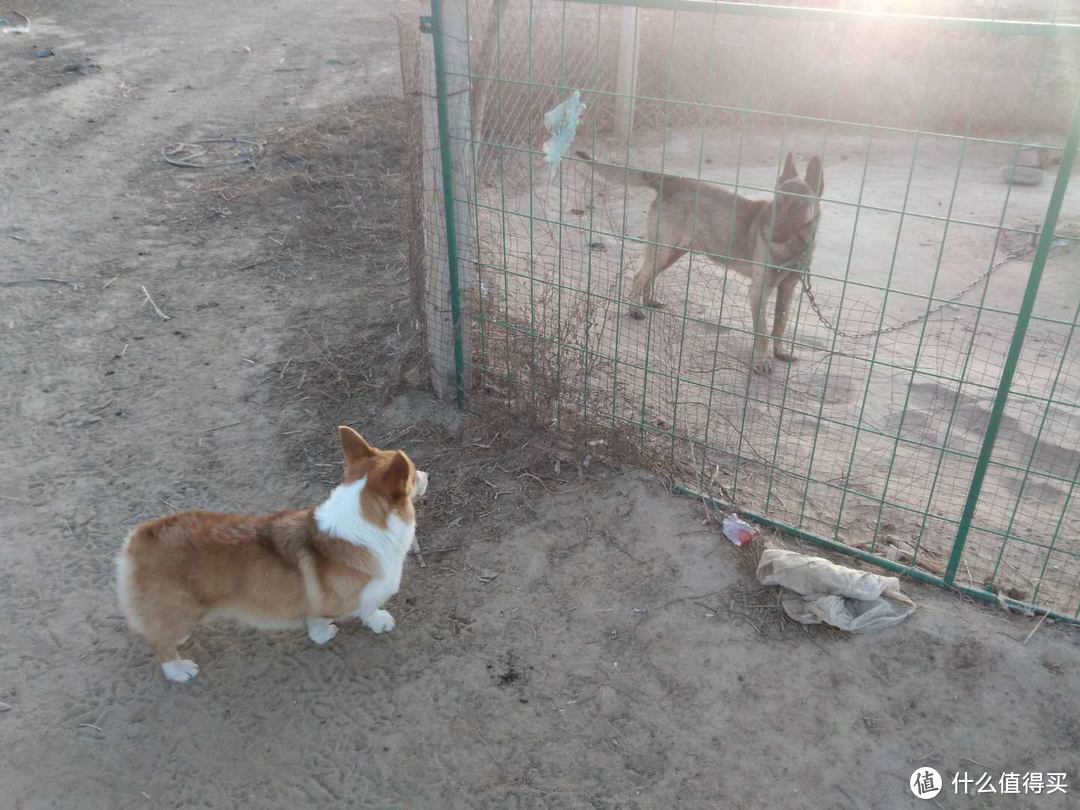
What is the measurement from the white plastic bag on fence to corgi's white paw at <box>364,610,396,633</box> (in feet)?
5.23

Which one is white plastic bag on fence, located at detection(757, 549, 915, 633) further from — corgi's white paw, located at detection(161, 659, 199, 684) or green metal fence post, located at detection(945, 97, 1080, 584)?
corgi's white paw, located at detection(161, 659, 199, 684)

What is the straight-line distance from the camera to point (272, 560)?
9.71 feet

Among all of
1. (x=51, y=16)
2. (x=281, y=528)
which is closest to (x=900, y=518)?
(x=281, y=528)

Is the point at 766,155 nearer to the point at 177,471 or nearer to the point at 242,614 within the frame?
the point at 177,471

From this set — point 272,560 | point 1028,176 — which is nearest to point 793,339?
point 272,560

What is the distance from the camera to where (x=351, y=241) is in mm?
7012

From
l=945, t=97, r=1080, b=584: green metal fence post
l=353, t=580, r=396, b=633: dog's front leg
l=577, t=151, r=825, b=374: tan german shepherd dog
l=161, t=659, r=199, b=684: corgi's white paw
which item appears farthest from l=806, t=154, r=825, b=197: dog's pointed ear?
l=161, t=659, r=199, b=684: corgi's white paw

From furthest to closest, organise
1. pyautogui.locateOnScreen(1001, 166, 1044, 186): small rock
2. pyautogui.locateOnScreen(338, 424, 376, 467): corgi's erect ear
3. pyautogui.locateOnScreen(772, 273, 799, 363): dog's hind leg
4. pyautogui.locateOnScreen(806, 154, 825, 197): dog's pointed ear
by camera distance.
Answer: pyautogui.locateOnScreen(1001, 166, 1044, 186): small rock < pyautogui.locateOnScreen(772, 273, 799, 363): dog's hind leg < pyautogui.locateOnScreen(806, 154, 825, 197): dog's pointed ear < pyautogui.locateOnScreen(338, 424, 376, 467): corgi's erect ear

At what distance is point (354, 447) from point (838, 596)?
78.9 inches

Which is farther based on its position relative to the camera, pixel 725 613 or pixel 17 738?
pixel 725 613

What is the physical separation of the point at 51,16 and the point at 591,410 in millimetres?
13024

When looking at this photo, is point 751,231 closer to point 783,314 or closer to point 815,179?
point 783,314

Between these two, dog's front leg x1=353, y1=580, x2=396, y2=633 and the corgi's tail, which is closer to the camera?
the corgi's tail

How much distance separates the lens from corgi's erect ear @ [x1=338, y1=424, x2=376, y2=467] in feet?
10.0
